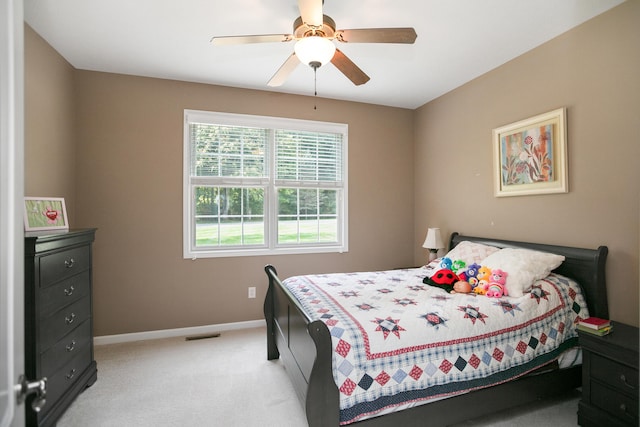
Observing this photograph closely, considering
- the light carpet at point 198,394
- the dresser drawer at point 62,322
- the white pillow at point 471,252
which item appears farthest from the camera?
the white pillow at point 471,252

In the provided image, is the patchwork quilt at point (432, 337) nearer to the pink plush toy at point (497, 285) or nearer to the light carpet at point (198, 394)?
the pink plush toy at point (497, 285)

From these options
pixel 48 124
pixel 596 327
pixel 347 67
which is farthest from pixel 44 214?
pixel 596 327

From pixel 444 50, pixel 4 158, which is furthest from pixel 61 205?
pixel 444 50

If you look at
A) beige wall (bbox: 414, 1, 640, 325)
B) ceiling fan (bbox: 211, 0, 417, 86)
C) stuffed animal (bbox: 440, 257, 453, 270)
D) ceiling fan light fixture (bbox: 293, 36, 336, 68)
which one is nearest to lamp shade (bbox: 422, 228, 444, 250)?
beige wall (bbox: 414, 1, 640, 325)

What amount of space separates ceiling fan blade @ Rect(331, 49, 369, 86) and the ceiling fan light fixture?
0.56 feet

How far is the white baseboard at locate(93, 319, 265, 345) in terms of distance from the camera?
10.3 feet

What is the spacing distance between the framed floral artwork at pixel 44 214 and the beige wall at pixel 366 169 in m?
0.28

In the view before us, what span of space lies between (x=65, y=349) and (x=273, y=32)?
2.75m

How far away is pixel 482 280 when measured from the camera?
7.76ft

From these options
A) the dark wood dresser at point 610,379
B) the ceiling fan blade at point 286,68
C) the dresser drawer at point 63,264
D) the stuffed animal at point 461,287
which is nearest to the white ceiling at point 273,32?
the ceiling fan blade at point 286,68

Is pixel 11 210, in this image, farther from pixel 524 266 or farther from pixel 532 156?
pixel 532 156

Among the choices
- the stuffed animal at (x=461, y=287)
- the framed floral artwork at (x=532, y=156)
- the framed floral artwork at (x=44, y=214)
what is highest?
the framed floral artwork at (x=532, y=156)

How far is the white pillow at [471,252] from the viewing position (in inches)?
110

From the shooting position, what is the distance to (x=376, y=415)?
1.61 m
